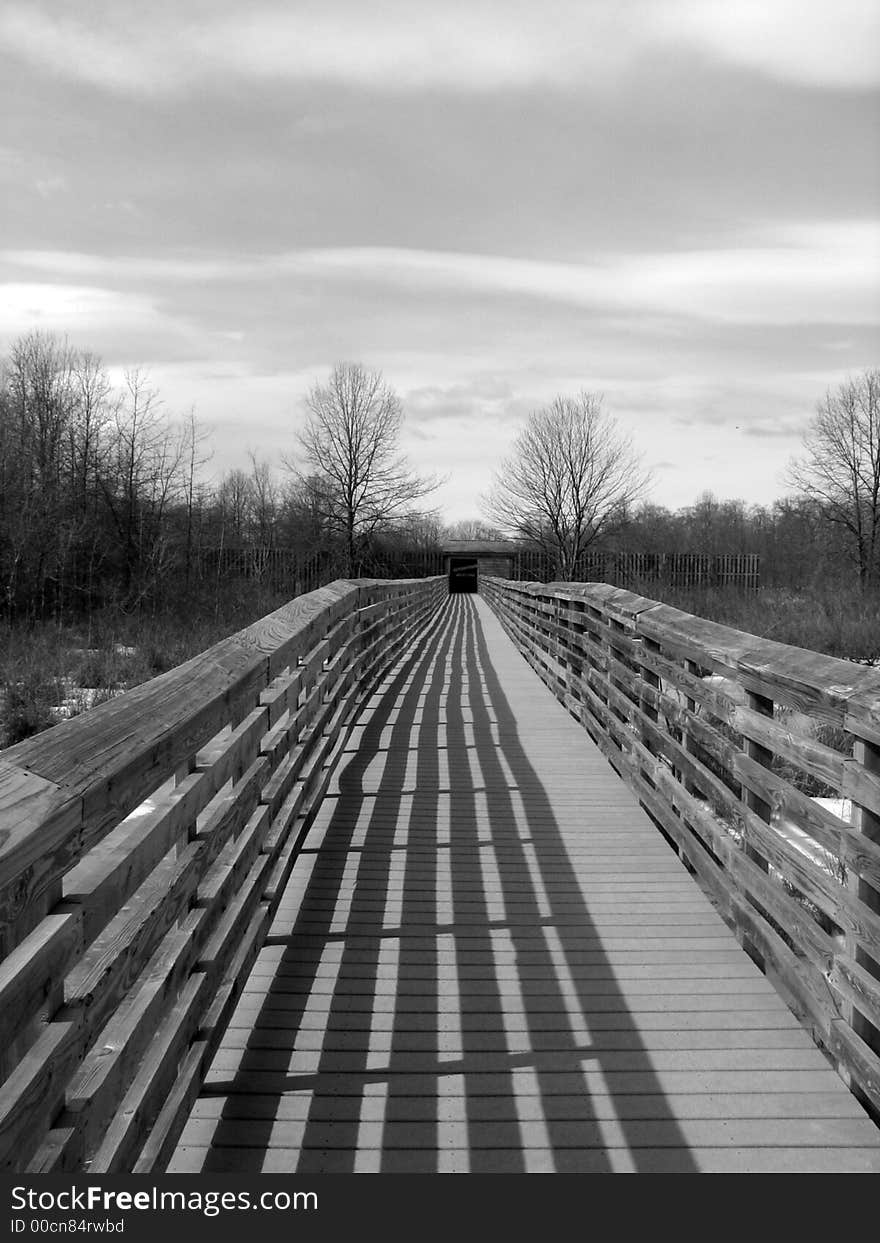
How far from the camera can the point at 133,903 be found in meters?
2.77

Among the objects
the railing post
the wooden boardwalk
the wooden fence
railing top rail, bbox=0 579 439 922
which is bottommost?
the wooden boardwalk

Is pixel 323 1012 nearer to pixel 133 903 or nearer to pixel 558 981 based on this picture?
pixel 558 981

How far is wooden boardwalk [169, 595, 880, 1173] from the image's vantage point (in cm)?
274

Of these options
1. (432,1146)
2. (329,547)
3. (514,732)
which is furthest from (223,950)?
(329,547)

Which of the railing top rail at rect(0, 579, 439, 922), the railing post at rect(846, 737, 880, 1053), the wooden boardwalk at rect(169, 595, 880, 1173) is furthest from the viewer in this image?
the railing post at rect(846, 737, 880, 1053)

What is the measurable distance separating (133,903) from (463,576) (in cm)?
6594

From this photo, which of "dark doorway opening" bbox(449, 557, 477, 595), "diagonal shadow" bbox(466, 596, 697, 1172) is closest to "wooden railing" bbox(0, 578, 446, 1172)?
"diagonal shadow" bbox(466, 596, 697, 1172)

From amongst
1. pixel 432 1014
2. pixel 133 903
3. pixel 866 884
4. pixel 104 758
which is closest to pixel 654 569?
pixel 432 1014

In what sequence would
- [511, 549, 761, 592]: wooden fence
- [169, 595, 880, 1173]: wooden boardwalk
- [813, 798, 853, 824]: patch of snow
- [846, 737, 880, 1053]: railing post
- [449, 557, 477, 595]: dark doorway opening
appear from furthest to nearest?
[449, 557, 477, 595]: dark doorway opening
[511, 549, 761, 592]: wooden fence
[813, 798, 853, 824]: patch of snow
[846, 737, 880, 1053]: railing post
[169, 595, 880, 1173]: wooden boardwalk

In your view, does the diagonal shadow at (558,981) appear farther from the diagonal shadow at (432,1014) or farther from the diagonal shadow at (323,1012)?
the diagonal shadow at (323,1012)

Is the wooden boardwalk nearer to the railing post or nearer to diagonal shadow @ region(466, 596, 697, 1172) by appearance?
diagonal shadow @ region(466, 596, 697, 1172)

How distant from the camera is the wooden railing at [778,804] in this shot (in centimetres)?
289

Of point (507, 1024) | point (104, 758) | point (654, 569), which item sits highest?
point (654, 569)

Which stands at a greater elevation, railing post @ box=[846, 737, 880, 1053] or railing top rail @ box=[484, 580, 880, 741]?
railing top rail @ box=[484, 580, 880, 741]
